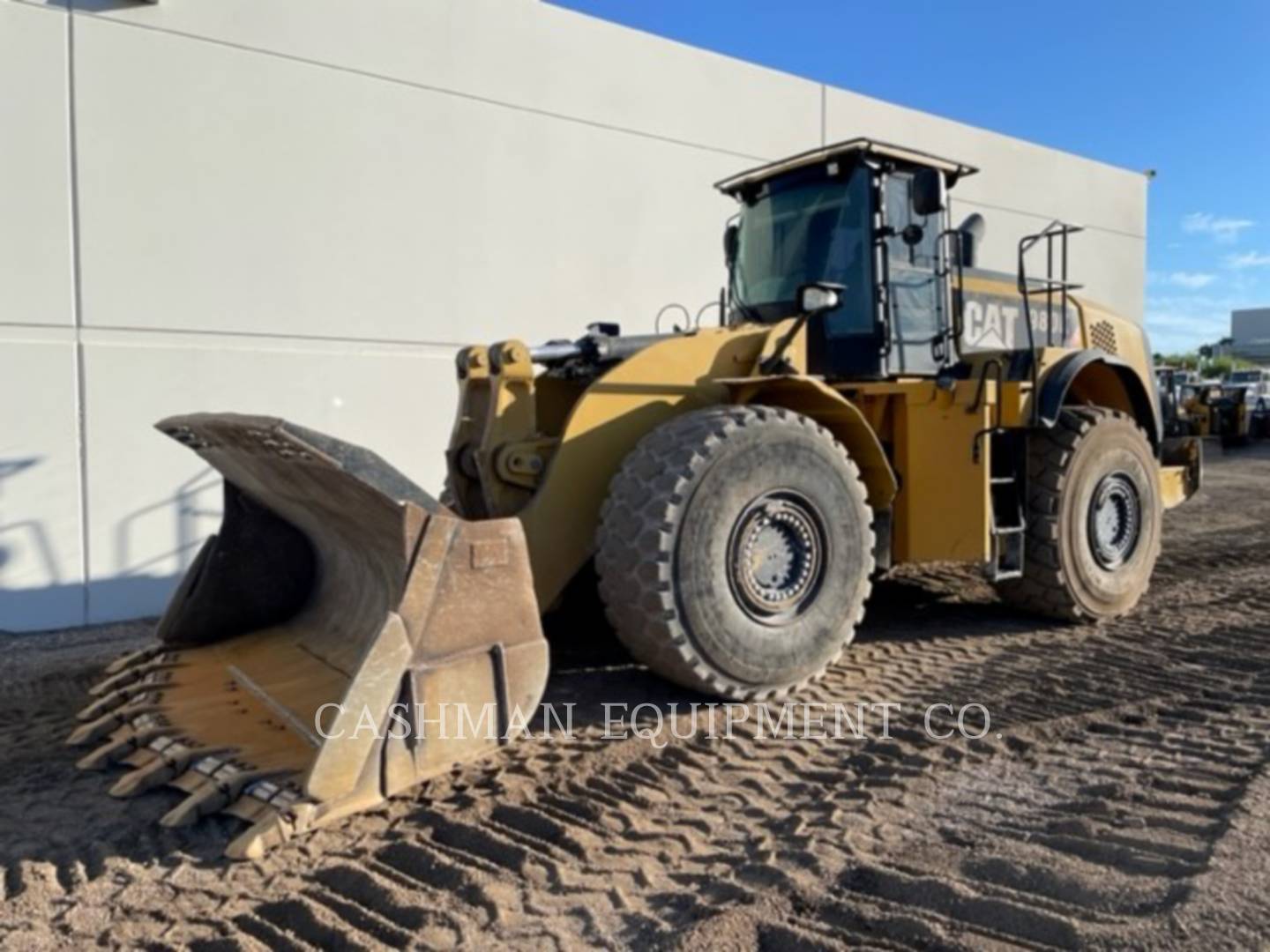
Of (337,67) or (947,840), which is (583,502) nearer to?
(947,840)

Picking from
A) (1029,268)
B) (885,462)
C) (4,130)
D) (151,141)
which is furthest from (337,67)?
(1029,268)

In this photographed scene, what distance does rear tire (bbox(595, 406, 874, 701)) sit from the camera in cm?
408

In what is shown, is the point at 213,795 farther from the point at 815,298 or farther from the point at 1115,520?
the point at 1115,520

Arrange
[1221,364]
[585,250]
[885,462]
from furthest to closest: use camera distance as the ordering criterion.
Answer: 1. [1221,364]
2. [585,250]
3. [885,462]

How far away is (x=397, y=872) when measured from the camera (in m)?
2.99

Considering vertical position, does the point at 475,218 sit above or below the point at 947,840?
above

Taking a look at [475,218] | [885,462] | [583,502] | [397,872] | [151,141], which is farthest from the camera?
[475,218]

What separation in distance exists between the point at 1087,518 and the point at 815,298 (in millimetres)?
2403

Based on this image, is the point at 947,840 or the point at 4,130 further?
the point at 4,130

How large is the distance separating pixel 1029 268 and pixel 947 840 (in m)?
13.3

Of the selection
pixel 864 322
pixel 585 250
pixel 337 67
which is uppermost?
pixel 337 67

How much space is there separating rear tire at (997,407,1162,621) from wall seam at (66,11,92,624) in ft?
20.9

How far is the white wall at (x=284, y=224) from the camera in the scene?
690 cm

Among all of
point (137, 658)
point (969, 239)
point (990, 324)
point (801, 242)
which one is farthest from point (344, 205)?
point (990, 324)
